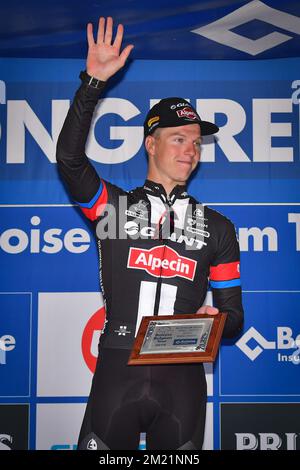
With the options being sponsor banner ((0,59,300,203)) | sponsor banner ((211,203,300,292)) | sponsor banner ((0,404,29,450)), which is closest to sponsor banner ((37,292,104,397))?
sponsor banner ((0,404,29,450))

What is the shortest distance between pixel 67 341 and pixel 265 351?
979 millimetres

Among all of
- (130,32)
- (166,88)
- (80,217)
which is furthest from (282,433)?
(130,32)

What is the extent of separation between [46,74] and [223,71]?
0.90 m

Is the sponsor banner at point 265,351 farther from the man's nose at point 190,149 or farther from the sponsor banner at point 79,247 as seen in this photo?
the man's nose at point 190,149

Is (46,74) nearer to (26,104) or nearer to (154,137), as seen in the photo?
(26,104)

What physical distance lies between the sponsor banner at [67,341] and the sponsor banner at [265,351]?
66 centimetres

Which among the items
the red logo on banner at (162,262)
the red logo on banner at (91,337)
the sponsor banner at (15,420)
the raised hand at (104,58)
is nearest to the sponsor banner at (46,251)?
the red logo on banner at (91,337)

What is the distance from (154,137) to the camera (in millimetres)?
2957

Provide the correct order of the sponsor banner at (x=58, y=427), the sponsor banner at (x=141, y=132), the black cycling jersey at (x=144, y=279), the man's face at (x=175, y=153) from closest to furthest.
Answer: the black cycling jersey at (x=144, y=279), the man's face at (x=175, y=153), the sponsor banner at (x=58, y=427), the sponsor banner at (x=141, y=132)

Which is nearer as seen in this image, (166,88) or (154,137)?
(154,137)

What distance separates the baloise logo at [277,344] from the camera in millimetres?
3410

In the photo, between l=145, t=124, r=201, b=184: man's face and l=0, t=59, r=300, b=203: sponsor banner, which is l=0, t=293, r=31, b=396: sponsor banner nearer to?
l=0, t=59, r=300, b=203: sponsor banner

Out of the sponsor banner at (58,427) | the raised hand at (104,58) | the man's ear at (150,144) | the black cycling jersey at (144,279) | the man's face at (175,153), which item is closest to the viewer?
the black cycling jersey at (144,279)
